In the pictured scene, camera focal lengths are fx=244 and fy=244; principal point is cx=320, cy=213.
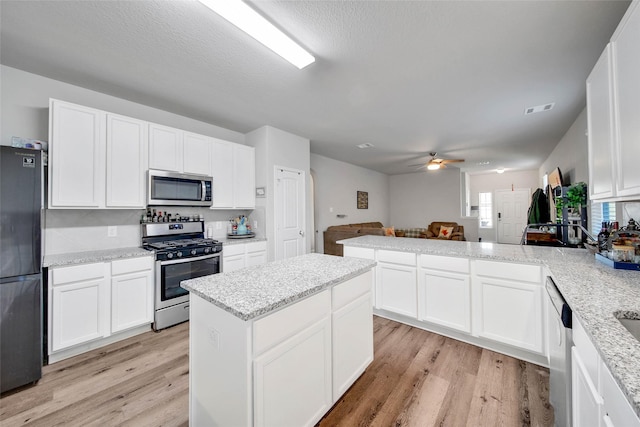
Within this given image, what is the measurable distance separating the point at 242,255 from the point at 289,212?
110 centimetres

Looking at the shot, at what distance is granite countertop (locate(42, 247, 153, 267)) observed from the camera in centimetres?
215

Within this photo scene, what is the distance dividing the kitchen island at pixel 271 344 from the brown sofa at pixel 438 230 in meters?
6.15

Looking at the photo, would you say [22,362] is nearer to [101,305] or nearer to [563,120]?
[101,305]

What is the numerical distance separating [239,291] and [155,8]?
1925 millimetres

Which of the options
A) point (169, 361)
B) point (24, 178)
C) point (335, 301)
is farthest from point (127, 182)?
point (335, 301)

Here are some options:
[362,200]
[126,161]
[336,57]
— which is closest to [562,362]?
[336,57]

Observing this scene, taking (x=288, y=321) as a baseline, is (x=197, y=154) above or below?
above

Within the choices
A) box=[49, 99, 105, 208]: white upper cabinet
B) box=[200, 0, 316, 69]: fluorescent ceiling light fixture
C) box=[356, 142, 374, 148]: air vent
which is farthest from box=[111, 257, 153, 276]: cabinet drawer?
box=[356, 142, 374, 148]: air vent

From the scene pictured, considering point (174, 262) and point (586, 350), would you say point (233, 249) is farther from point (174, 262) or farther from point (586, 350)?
point (586, 350)

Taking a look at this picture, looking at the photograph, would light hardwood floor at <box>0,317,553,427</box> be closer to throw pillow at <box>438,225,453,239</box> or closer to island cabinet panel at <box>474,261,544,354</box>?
island cabinet panel at <box>474,261,544,354</box>

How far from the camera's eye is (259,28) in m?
1.69

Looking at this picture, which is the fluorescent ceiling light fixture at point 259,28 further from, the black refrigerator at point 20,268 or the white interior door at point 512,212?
the white interior door at point 512,212

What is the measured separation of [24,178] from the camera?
1.82m

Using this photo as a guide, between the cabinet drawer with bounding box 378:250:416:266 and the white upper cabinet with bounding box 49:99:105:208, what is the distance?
3084mm
